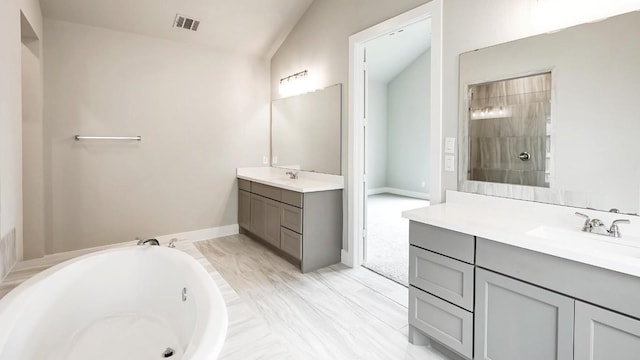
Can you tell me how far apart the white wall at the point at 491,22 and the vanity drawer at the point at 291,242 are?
1457 mm

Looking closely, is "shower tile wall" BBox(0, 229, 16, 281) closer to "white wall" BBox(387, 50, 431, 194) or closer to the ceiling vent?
the ceiling vent

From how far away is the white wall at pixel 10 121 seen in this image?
6.09ft

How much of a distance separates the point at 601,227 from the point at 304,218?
2.16 m

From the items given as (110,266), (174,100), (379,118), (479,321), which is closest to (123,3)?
(174,100)

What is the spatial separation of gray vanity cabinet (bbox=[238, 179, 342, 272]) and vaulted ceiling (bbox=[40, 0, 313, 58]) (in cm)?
187

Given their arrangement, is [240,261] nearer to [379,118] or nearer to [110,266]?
[110,266]

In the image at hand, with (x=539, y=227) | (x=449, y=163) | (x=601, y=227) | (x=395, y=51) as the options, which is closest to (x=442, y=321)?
(x=539, y=227)

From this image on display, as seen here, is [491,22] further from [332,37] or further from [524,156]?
[332,37]

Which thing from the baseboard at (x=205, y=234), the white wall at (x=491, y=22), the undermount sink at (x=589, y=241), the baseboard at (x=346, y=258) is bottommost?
the baseboard at (x=346, y=258)

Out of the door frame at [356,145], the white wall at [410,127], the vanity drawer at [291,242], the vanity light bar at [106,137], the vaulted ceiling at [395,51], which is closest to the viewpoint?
the door frame at [356,145]

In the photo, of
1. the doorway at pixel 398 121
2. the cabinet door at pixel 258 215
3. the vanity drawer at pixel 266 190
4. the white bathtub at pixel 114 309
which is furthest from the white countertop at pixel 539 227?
the doorway at pixel 398 121

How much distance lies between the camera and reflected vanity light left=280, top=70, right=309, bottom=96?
379 centimetres

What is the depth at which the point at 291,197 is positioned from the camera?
3.21 meters

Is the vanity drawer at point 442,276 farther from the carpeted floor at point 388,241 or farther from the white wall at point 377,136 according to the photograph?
the white wall at point 377,136
